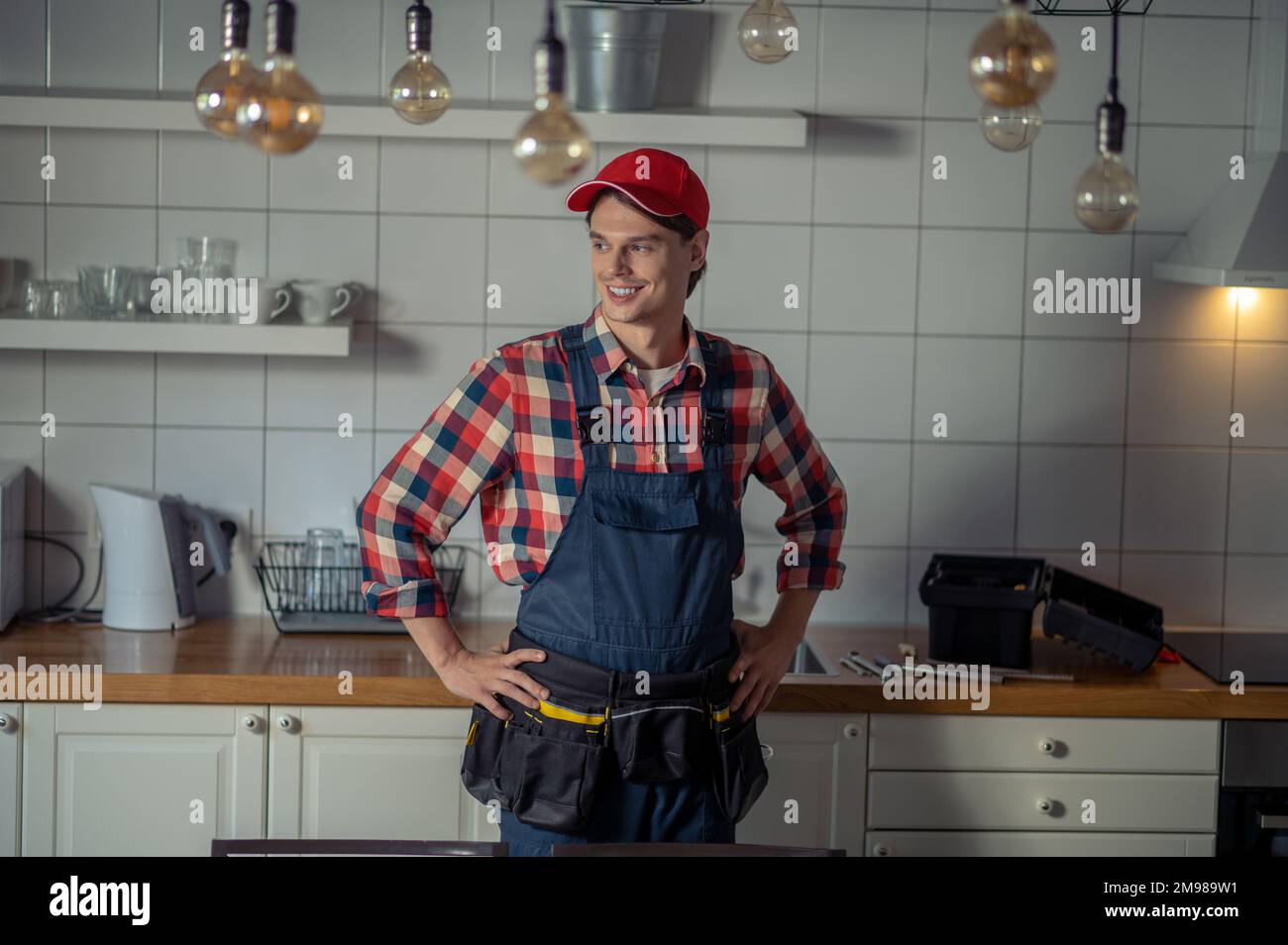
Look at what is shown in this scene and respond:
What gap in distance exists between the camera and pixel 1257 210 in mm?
2566

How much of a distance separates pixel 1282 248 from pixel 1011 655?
0.88m

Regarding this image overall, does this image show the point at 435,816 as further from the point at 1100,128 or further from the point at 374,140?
the point at 1100,128

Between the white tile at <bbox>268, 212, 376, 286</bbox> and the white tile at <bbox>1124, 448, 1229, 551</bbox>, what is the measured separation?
162cm

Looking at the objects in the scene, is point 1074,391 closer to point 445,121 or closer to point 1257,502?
point 1257,502

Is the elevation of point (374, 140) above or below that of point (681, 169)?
above

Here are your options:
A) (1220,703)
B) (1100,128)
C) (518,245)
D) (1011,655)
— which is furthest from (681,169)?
(1220,703)

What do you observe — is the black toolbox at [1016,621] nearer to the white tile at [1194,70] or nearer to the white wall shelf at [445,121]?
the white wall shelf at [445,121]

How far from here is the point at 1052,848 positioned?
8.05ft

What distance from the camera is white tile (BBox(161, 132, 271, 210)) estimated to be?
108 inches

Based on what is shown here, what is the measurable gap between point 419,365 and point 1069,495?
136 centimetres

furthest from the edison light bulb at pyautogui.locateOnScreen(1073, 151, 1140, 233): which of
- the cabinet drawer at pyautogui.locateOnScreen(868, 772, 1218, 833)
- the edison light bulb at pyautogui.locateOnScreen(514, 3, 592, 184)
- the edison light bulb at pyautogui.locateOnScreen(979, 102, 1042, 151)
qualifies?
Answer: the cabinet drawer at pyautogui.locateOnScreen(868, 772, 1218, 833)

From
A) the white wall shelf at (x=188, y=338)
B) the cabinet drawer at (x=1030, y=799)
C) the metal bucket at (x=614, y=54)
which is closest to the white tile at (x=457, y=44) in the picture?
the metal bucket at (x=614, y=54)

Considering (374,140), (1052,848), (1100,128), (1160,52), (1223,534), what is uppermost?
(1160,52)

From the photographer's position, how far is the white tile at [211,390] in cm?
279
